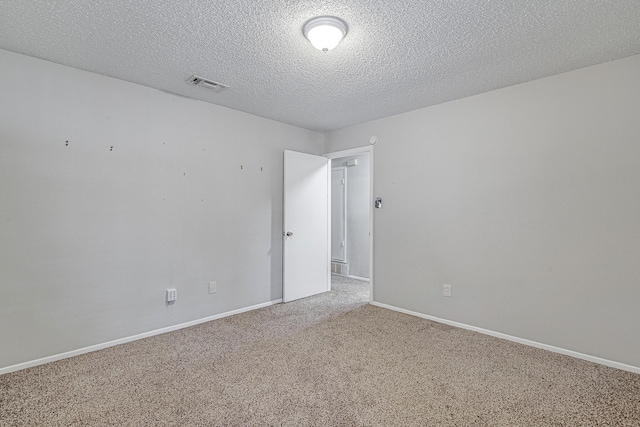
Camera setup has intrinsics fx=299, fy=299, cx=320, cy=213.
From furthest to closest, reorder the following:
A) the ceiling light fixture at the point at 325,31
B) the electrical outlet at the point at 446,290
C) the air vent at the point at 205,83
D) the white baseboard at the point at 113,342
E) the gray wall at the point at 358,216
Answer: the gray wall at the point at 358,216 → the electrical outlet at the point at 446,290 → the air vent at the point at 205,83 → the white baseboard at the point at 113,342 → the ceiling light fixture at the point at 325,31

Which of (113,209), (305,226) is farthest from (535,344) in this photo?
(113,209)

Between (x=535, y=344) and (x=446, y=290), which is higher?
(x=446, y=290)

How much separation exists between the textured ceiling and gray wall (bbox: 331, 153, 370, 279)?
2590 mm

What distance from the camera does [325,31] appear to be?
1.94 m

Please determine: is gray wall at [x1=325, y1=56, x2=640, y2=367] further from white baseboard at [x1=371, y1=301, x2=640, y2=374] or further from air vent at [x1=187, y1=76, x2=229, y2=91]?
air vent at [x1=187, y1=76, x2=229, y2=91]

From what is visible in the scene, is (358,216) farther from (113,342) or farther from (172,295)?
(113,342)

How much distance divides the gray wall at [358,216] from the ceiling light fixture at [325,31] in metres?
3.53

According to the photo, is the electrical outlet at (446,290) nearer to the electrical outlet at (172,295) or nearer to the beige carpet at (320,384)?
the beige carpet at (320,384)

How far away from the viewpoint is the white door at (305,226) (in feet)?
13.5

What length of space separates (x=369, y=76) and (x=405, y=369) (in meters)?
2.49

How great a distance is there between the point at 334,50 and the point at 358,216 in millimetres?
3686

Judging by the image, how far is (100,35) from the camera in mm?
2096

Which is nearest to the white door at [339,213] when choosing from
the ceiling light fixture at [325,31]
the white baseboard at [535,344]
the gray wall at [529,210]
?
the gray wall at [529,210]

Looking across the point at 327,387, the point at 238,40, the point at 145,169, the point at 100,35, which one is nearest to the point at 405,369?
the point at 327,387
